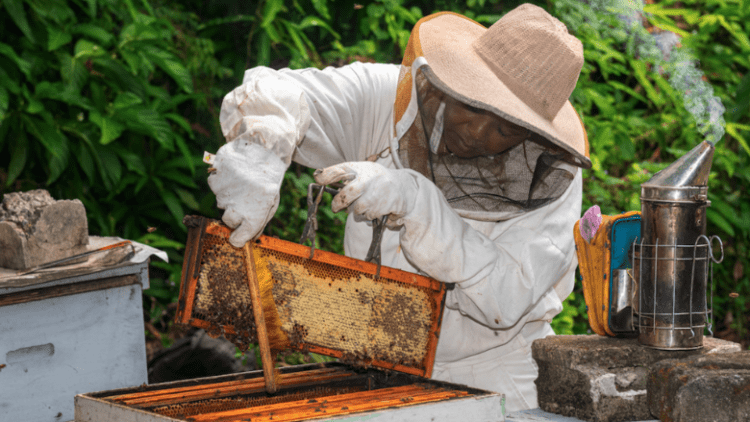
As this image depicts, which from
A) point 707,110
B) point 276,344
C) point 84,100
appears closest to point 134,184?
point 84,100

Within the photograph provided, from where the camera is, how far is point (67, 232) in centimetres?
227

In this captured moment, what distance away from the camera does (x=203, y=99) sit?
3.99 m

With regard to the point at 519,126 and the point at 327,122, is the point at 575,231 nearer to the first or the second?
the point at 519,126

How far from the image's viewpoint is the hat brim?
1.71 metres

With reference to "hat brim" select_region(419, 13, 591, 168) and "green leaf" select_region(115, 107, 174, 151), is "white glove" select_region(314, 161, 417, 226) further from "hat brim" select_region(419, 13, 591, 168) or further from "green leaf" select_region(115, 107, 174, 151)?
"green leaf" select_region(115, 107, 174, 151)

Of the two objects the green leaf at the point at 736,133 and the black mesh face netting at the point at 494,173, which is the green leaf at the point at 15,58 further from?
the green leaf at the point at 736,133

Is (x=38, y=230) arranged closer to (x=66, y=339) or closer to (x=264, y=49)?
(x=66, y=339)

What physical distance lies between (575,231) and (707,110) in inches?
38.3

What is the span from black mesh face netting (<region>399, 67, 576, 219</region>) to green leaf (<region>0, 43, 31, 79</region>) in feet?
6.80

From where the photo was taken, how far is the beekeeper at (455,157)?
67.2 inches

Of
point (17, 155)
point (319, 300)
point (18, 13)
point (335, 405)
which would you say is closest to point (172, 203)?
point (17, 155)

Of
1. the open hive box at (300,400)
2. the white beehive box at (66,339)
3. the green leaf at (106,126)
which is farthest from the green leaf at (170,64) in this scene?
the open hive box at (300,400)

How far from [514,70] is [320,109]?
61cm

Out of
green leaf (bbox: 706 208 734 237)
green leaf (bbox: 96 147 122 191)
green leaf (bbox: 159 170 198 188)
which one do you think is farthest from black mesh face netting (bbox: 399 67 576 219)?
green leaf (bbox: 706 208 734 237)
